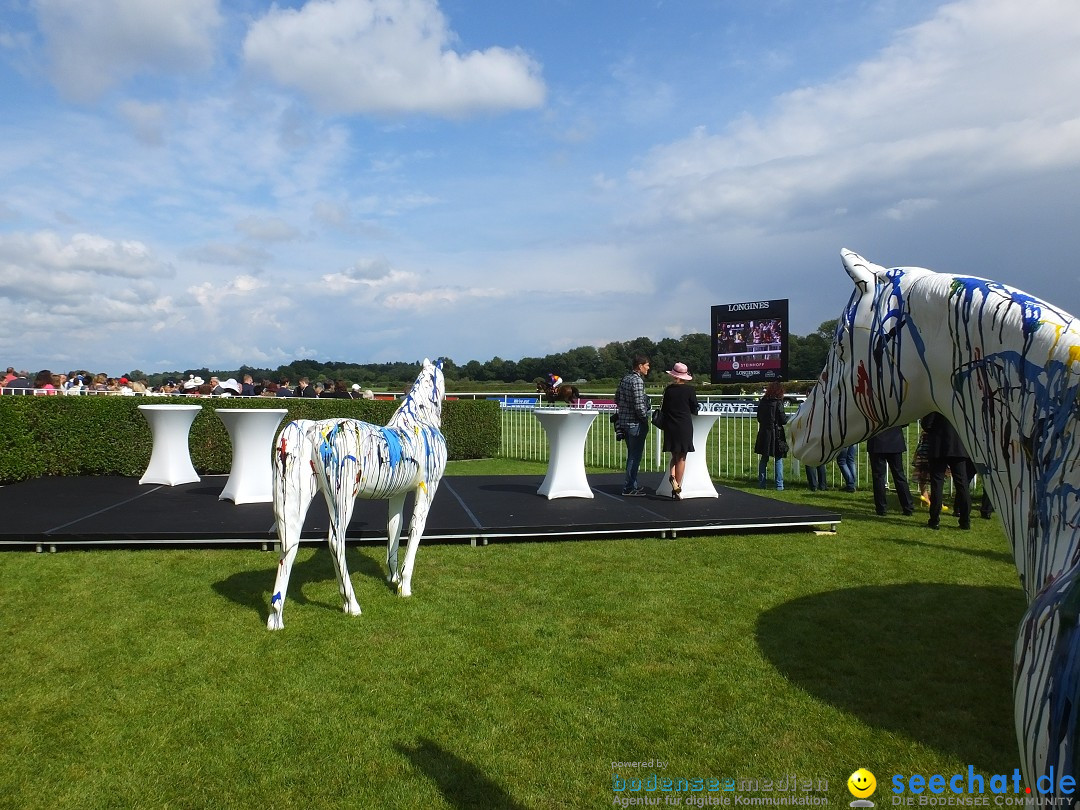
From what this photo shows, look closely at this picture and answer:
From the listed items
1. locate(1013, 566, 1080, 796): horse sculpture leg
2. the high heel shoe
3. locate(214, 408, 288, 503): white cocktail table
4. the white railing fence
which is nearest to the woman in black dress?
the high heel shoe

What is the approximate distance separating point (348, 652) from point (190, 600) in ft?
5.54

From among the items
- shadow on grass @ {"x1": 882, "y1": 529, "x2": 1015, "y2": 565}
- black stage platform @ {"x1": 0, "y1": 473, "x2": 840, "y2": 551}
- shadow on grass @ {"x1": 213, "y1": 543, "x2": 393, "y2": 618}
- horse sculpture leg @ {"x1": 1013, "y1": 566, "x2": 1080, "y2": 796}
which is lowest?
shadow on grass @ {"x1": 882, "y1": 529, "x2": 1015, "y2": 565}

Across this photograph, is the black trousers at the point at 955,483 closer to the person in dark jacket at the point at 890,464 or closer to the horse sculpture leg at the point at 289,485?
the person in dark jacket at the point at 890,464

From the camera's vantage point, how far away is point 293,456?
436 centimetres

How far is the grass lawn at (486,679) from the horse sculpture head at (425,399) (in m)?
1.38

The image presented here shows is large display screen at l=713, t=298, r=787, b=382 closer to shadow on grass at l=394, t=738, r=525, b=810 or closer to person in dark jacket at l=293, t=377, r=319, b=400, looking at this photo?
person in dark jacket at l=293, t=377, r=319, b=400

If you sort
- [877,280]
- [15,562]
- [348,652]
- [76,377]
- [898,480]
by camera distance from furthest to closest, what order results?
[76,377], [898,480], [15,562], [348,652], [877,280]

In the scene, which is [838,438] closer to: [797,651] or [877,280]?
[877,280]

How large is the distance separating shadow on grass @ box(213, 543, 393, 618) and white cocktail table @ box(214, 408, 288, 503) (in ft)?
6.03

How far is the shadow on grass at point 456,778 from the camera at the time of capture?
2709mm

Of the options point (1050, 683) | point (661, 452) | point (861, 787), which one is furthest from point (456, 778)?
point (661, 452)

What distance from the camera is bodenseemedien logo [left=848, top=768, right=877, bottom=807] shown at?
2.73 metres

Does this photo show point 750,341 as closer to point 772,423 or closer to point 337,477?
point 772,423

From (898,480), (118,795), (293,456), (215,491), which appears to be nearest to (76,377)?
(215,491)
